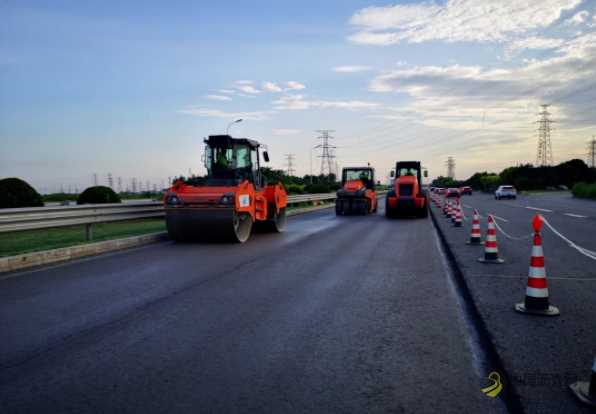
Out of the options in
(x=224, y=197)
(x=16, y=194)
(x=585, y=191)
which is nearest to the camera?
(x=224, y=197)

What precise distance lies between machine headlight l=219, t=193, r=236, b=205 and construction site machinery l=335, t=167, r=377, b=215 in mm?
14234

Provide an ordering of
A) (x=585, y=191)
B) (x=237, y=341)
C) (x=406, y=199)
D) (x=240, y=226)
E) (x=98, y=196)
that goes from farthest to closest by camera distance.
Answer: (x=585, y=191) → (x=98, y=196) → (x=406, y=199) → (x=240, y=226) → (x=237, y=341)

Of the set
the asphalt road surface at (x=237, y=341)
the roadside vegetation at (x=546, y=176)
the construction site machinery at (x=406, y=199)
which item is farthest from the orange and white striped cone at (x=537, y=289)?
the roadside vegetation at (x=546, y=176)

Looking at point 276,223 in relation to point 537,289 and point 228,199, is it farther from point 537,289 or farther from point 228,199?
point 537,289

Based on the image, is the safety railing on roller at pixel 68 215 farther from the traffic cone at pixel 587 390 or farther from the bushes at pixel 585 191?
the bushes at pixel 585 191

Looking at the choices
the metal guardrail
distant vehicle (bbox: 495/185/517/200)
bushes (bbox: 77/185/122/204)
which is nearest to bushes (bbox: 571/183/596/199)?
distant vehicle (bbox: 495/185/517/200)

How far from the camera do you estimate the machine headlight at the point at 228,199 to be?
1241 cm

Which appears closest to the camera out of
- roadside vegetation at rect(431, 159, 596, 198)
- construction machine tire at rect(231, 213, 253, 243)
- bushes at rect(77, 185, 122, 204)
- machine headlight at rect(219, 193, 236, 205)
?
machine headlight at rect(219, 193, 236, 205)

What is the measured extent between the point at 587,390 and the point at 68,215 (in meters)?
11.4

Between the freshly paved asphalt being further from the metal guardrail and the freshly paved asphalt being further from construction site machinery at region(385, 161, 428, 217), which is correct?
construction site machinery at region(385, 161, 428, 217)

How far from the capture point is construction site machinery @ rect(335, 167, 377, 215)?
26.2 meters

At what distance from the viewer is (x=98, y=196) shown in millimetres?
25312

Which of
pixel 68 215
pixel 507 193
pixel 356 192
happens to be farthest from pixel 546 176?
pixel 68 215

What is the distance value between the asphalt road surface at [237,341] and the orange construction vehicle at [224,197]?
3.60m
